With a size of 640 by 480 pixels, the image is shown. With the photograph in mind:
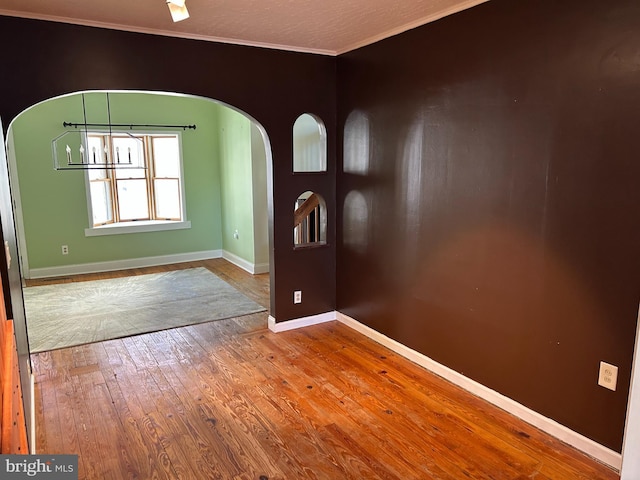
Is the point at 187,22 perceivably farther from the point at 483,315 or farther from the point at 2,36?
the point at 483,315

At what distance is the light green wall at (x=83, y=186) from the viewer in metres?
5.67

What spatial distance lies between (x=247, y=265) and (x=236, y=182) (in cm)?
120

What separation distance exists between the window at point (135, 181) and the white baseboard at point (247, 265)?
958mm

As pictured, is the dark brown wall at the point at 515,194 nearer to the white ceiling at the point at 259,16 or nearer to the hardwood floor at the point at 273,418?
the white ceiling at the point at 259,16

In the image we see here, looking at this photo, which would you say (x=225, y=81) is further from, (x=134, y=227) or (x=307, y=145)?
(x=134, y=227)

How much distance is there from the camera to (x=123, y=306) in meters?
4.72

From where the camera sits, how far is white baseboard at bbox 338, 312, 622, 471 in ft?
7.36

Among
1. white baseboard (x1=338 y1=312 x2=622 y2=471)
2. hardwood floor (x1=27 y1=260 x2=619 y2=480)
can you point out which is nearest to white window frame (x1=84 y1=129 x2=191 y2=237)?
hardwood floor (x1=27 y1=260 x2=619 y2=480)

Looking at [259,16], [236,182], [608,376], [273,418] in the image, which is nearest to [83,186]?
[236,182]

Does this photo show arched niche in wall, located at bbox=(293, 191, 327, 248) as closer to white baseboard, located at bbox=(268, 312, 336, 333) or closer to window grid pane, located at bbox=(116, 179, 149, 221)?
white baseboard, located at bbox=(268, 312, 336, 333)

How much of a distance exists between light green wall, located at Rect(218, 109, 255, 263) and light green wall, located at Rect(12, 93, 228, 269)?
237 mm

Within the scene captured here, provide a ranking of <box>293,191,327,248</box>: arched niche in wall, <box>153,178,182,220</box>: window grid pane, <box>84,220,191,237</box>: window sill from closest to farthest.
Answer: <box>293,191,327,248</box>: arched niche in wall → <box>84,220,191,237</box>: window sill → <box>153,178,182,220</box>: window grid pane

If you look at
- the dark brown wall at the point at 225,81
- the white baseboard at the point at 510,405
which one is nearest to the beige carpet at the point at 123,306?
the dark brown wall at the point at 225,81

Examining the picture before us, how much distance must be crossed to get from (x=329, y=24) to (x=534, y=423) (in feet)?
9.18
